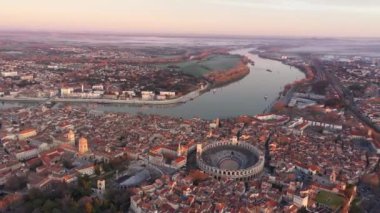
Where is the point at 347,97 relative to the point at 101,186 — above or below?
above

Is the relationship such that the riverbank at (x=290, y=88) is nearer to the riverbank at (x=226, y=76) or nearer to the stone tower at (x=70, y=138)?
the riverbank at (x=226, y=76)

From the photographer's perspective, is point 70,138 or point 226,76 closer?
point 70,138

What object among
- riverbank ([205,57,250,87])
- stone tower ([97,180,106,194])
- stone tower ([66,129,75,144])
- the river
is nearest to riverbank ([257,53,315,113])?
the river

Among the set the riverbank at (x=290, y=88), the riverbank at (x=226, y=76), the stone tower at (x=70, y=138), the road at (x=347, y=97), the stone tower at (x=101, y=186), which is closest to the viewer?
the stone tower at (x=101, y=186)

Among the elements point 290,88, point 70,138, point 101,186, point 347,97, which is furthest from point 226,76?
point 101,186

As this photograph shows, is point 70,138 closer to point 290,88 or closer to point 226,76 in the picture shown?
point 290,88

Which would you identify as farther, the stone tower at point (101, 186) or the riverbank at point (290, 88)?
the riverbank at point (290, 88)

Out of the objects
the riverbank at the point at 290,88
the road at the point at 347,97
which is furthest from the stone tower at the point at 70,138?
the road at the point at 347,97

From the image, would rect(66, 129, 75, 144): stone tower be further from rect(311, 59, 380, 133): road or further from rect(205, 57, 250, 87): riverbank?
rect(205, 57, 250, 87): riverbank
